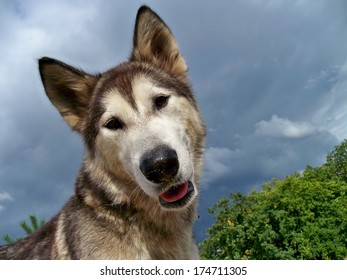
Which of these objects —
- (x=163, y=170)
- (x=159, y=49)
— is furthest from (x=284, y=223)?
(x=163, y=170)

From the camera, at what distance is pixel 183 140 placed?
6262 millimetres

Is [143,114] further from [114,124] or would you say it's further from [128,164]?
[128,164]

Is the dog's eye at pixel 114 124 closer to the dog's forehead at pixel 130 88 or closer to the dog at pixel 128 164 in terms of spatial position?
the dog at pixel 128 164

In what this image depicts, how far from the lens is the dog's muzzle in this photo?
5.64 m

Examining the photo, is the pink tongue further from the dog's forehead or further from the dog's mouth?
the dog's forehead

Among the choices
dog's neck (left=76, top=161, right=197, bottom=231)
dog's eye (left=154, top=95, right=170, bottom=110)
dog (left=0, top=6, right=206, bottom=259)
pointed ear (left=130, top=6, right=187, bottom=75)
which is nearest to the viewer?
dog (left=0, top=6, right=206, bottom=259)

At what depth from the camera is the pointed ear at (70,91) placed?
705 centimetres

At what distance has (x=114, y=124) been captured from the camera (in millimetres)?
6496

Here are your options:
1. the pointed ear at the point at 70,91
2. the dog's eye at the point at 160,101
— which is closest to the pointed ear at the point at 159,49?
Answer: the pointed ear at the point at 70,91

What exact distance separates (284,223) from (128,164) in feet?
81.9

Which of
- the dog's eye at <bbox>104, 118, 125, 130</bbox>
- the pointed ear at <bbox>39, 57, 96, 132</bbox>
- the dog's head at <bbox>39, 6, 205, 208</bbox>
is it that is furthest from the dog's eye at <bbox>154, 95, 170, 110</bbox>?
the pointed ear at <bbox>39, 57, 96, 132</bbox>

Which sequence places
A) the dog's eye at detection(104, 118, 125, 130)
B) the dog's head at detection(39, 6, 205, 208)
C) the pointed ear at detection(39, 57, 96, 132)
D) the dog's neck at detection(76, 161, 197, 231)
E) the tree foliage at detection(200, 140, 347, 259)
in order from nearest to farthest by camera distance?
the dog's head at detection(39, 6, 205, 208)
the dog's neck at detection(76, 161, 197, 231)
the dog's eye at detection(104, 118, 125, 130)
the pointed ear at detection(39, 57, 96, 132)
the tree foliage at detection(200, 140, 347, 259)

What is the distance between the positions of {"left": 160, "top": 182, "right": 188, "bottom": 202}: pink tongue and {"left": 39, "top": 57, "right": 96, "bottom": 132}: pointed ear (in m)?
1.88
